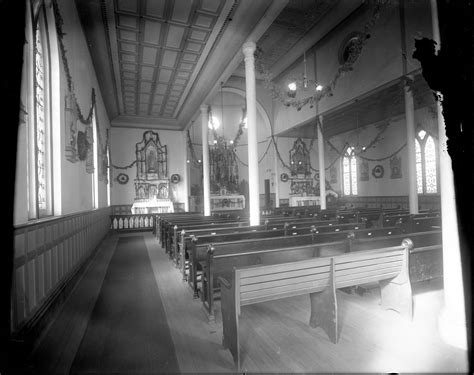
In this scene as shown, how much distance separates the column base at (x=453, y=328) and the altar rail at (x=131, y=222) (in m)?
11.4

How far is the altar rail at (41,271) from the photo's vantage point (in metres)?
2.54

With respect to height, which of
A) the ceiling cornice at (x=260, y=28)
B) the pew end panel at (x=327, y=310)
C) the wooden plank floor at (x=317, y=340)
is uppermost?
the ceiling cornice at (x=260, y=28)

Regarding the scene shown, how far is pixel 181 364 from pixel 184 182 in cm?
1419

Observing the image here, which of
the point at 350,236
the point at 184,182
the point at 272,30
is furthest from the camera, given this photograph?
the point at 184,182

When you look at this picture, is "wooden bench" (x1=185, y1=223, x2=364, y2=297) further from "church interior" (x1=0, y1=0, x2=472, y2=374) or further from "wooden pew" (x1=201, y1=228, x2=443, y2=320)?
"wooden pew" (x1=201, y1=228, x2=443, y2=320)

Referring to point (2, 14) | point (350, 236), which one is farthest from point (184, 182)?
point (2, 14)

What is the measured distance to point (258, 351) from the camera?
104 inches

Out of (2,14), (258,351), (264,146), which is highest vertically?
(264,146)

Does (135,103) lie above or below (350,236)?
above

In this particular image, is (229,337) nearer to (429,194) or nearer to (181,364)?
(181,364)

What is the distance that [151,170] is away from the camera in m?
15.6

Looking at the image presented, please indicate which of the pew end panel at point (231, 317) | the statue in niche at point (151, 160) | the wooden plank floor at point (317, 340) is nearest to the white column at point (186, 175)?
the statue in niche at point (151, 160)

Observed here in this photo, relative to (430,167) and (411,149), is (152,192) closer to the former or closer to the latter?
(411,149)

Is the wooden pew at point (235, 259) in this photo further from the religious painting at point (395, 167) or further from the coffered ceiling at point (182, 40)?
the religious painting at point (395, 167)
